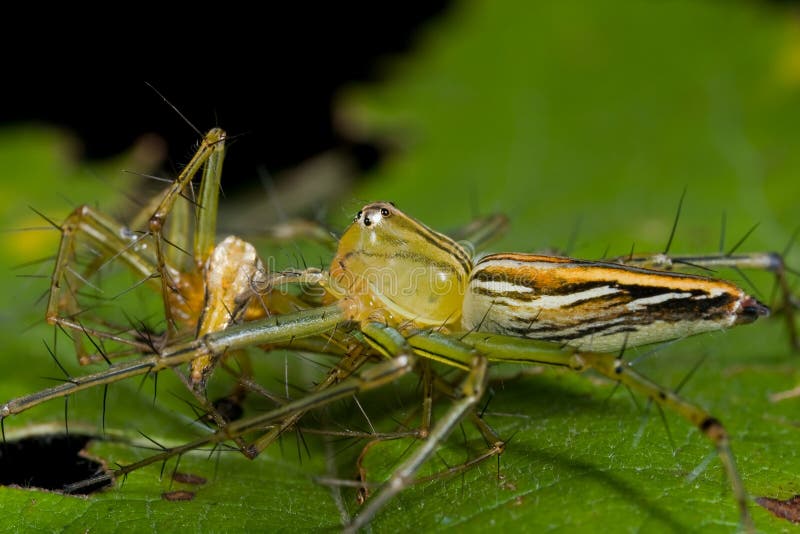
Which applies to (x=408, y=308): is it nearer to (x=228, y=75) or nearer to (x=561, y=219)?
(x=561, y=219)

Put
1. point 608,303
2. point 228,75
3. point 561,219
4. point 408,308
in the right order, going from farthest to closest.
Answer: point 228,75 < point 561,219 < point 408,308 < point 608,303

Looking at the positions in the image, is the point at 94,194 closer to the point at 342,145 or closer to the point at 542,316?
the point at 342,145

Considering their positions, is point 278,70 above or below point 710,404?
above

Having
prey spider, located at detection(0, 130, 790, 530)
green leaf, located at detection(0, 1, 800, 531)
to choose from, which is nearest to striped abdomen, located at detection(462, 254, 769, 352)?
prey spider, located at detection(0, 130, 790, 530)

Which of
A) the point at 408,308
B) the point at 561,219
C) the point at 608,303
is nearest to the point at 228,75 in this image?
the point at 561,219

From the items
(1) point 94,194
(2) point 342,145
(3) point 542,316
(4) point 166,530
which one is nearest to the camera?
(4) point 166,530

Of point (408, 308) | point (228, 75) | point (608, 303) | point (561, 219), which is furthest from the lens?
point (228, 75)

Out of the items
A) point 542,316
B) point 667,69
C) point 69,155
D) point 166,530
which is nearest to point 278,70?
point 69,155
